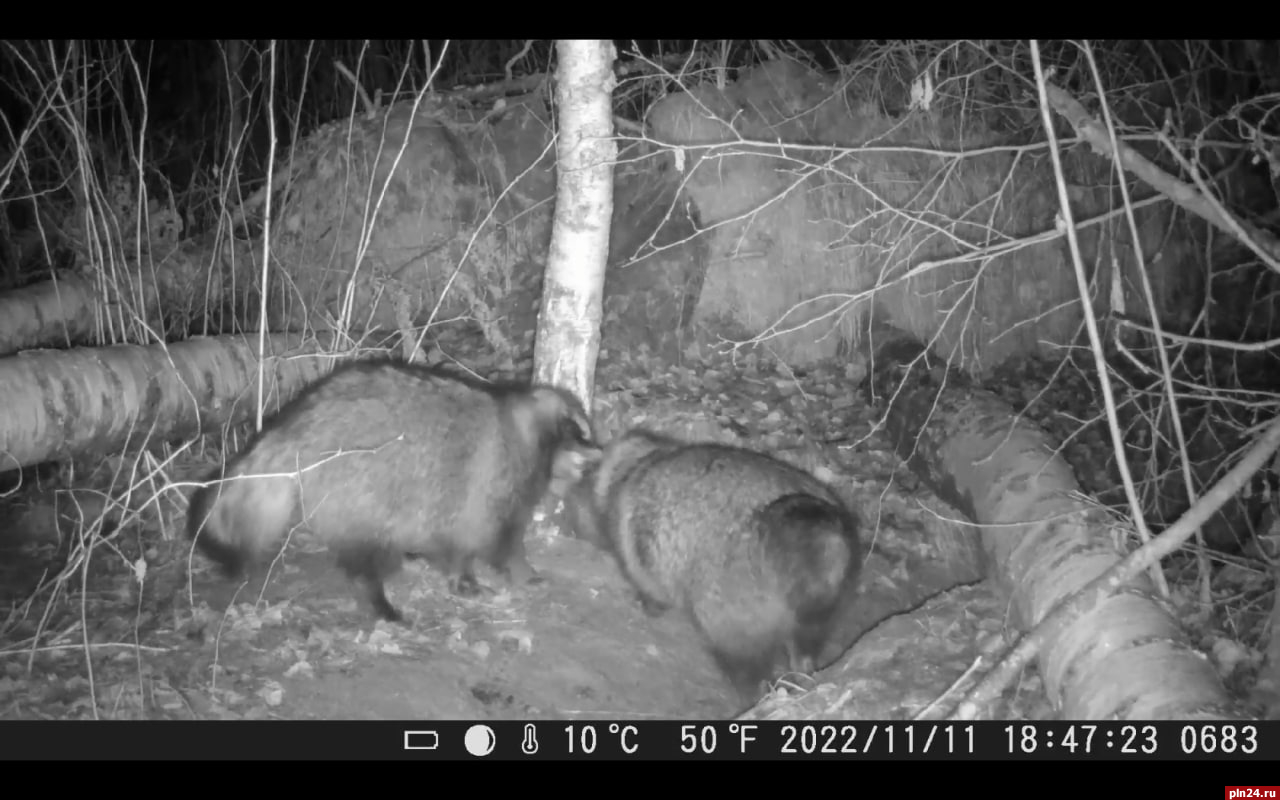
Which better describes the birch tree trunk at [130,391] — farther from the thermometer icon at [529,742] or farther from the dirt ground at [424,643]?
the thermometer icon at [529,742]

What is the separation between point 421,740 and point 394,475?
1.46 metres

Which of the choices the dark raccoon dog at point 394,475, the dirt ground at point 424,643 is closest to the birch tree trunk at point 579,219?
the dark raccoon dog at point 394,475

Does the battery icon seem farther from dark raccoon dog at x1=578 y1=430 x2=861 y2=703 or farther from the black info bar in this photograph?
dark raccoon dog at x1=578 y1=430 x2=861 y2=703

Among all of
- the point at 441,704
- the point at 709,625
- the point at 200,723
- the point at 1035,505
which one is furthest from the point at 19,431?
the point at 1035,505

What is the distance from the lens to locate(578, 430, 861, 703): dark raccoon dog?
4.13 meters

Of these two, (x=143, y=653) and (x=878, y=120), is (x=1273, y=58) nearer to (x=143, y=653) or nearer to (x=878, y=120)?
(x=878, y=120)

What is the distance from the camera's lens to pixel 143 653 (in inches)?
150

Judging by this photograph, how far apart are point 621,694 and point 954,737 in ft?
5.35

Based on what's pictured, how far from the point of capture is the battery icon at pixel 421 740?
3.14 m

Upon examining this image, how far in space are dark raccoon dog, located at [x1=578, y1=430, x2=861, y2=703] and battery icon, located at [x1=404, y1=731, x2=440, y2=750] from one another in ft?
5.57

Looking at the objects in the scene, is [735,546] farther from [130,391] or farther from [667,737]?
[130,391]

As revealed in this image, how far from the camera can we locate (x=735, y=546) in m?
4.37

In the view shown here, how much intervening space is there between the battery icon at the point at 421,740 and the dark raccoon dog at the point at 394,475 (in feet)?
4.02

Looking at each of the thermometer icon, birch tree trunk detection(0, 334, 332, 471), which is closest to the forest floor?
birch tree trunk detection(0, 334, 332, 471)
